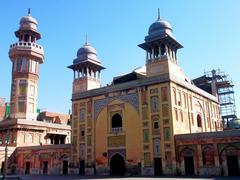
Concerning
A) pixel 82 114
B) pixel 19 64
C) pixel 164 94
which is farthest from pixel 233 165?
pixel 19 64

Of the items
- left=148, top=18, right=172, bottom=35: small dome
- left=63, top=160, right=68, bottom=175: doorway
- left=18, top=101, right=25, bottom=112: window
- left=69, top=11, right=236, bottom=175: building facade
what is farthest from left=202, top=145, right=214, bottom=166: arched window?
left=18, top=101, right=25, bottom=112: window

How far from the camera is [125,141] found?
27.1 metres

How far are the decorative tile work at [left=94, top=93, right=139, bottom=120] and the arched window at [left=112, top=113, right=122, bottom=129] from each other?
1.67m

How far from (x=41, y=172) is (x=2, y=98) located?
1115 inches

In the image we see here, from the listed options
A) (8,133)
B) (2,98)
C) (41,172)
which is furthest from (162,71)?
(2,98)

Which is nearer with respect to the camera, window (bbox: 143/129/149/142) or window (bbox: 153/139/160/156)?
window (bbox: 153/139/160/156)

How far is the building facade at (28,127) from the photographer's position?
1304 inches

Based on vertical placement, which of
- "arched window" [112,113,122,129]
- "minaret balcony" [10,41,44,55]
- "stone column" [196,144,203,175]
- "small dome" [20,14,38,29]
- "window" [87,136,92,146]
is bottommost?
"stone column" [196,144,203,175]

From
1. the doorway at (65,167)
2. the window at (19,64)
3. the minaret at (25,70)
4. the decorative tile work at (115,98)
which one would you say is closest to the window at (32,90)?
the minaret at (25,70)

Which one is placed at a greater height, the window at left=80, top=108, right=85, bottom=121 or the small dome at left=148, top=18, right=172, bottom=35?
the small dome at left=148, top=18, right=172, bottom=35

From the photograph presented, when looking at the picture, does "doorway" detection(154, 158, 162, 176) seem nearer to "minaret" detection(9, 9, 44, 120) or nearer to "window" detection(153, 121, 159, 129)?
"window" detection(153, 121, 159, 129)

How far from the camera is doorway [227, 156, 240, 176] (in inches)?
853

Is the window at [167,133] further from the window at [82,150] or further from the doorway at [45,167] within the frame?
the doorway at [45,167]

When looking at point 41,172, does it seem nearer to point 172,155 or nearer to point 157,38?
point 172,155
